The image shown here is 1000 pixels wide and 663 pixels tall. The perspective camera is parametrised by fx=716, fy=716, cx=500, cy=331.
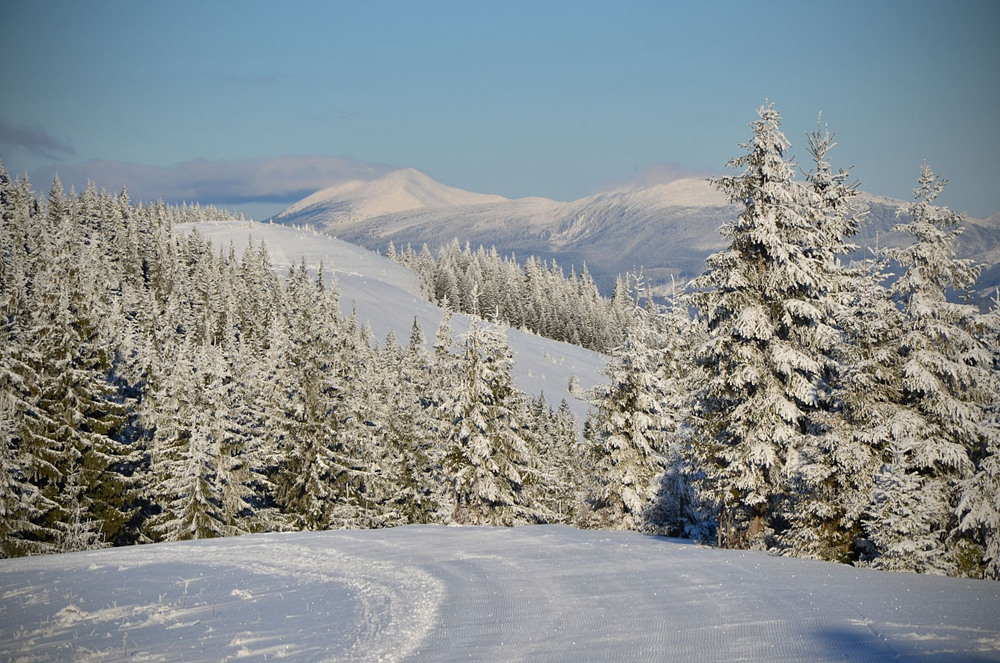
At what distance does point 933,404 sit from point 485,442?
21692 millimetres

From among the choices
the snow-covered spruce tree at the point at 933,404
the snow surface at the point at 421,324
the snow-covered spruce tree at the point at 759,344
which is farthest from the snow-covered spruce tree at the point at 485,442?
the snow surface at the point at 421,324

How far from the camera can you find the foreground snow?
9.05m

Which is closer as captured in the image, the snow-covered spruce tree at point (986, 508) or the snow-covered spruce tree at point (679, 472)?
the snow-covered spruce tree at point (986, 508)

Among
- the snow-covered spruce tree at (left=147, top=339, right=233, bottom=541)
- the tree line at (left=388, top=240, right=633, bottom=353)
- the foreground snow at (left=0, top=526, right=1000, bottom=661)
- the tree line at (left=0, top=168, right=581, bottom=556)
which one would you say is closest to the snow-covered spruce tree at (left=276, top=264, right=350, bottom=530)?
the tree line at (left=0, top=168, right=581, bottom=556)

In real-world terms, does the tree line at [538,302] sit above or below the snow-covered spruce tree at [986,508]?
above

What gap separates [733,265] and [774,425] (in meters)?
4.74

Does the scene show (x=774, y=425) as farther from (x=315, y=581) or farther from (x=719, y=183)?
(x=315, y=581)

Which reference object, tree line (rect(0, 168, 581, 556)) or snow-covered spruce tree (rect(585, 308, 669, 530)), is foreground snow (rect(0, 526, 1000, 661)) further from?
tree line (rect(0, 168, 581, 556))

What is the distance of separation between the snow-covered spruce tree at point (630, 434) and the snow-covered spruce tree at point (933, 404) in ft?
50.5

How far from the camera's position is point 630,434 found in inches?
1300

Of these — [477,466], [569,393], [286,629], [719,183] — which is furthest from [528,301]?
[286,629]

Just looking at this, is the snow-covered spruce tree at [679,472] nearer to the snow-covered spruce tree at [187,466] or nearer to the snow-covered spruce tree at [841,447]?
the snow-covered spruce tree at [841,447]

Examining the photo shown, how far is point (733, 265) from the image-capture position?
20906 millimetres

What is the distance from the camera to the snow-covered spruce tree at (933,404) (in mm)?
14547
